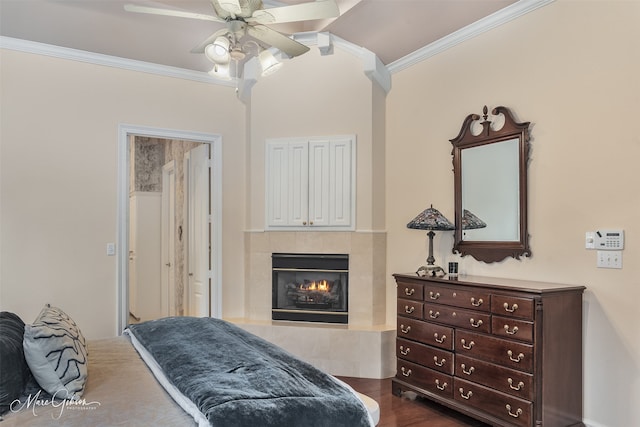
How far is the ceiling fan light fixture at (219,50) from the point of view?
Answer: 2551 millimetres

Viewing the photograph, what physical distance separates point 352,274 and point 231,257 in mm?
1327

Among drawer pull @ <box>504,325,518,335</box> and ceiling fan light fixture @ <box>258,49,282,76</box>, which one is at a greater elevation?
ceiling fan light fixture @ <box>258,49,282,76</box>

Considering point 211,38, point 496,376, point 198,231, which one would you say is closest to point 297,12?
point 211,38

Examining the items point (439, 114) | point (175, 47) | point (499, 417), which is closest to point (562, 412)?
point (499, 417)

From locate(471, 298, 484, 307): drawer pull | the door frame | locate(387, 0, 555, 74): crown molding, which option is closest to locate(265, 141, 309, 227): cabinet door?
the door frame

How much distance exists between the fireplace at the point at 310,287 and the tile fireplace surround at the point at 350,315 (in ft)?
0.21

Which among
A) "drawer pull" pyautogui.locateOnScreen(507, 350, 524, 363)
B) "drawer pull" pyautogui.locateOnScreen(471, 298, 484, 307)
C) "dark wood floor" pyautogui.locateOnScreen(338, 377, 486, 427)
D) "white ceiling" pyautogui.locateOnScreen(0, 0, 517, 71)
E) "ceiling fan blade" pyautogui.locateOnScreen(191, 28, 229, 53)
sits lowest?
"dark wood floor" pyautogui.locateOnScreen(338, 377, 486, 427)

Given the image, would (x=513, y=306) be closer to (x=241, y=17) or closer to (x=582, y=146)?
(x=582, y=146)

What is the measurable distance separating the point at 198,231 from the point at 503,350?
3.41 m

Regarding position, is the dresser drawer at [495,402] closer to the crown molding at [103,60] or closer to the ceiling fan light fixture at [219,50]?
the ceiling fan light fixture at [219,50]

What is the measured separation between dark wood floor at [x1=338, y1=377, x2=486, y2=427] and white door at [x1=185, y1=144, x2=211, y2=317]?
202 cm

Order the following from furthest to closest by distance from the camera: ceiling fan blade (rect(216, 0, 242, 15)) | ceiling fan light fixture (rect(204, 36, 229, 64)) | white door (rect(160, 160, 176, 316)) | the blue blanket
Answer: white door (rect(160, 160, 176, 316)) < ceiling fan light fixture (rect(204, 36, 229, 64)) < ceiling fan blade (rect(216, 0, 242, 15)) < the blue blanket

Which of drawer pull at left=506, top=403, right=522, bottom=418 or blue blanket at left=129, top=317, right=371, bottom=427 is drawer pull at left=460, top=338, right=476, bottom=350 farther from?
blue blanket at left=129, top=317, right=371, bottom=427

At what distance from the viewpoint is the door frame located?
168 inches
